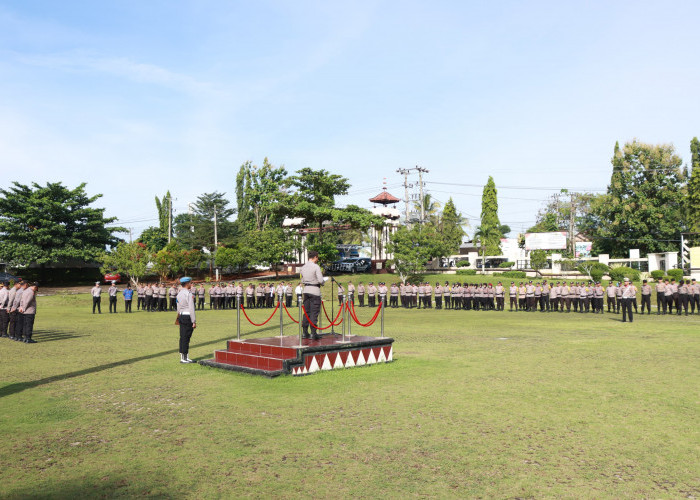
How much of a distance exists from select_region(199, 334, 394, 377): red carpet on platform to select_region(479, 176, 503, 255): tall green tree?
176ft

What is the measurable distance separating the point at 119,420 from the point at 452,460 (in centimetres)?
421

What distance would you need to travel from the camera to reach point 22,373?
31.4ft

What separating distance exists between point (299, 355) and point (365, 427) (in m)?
3.32

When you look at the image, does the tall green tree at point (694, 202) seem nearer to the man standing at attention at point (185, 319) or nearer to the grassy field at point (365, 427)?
the grassy field at point (365, 427)

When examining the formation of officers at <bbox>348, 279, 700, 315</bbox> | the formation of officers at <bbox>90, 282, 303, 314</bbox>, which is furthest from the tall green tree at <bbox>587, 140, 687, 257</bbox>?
the formation of officers at <bbox>90, 282, 303, 314</bbox>

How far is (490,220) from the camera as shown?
63875mm

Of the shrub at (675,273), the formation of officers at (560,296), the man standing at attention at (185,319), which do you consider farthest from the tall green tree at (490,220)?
the man standing at attention at (185,319)

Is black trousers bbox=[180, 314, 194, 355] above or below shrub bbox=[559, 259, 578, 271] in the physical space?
below

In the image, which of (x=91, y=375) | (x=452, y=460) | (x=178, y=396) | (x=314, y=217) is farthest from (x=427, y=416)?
(x=314, y=217)

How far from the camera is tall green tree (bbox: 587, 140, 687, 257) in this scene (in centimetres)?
5184

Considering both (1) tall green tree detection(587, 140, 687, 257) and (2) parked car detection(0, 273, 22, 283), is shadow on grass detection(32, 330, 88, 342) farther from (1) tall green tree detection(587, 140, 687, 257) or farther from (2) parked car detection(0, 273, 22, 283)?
(1) tall green tree detection(587, 140, 687, 257)

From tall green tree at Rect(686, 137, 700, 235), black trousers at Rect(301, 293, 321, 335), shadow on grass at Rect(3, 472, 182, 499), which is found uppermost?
tall green tree at Rect(686, 137, 700, 235)

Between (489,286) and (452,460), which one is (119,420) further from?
(489,286)

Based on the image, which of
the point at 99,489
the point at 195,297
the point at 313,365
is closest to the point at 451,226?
the point at 195,297
